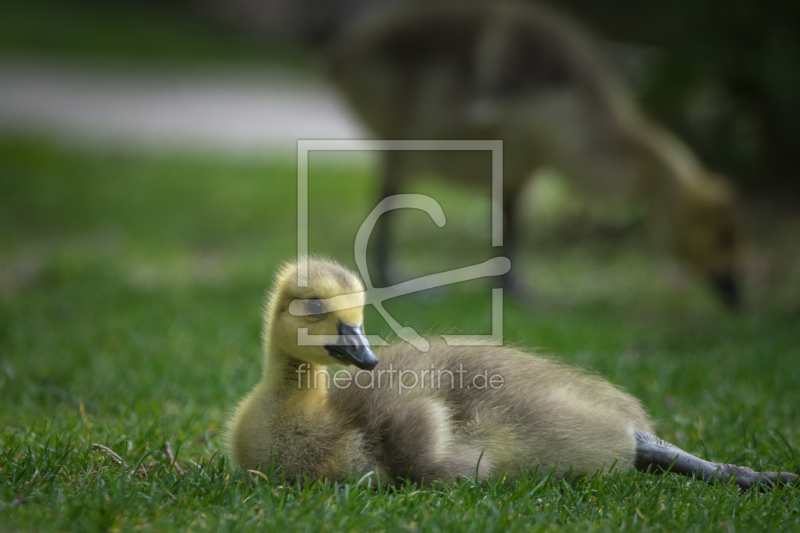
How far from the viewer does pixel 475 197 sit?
9.12m

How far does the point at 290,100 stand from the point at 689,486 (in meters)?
12.4

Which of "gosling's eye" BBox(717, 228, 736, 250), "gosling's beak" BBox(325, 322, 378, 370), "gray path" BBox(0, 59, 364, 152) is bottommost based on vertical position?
"gosling's beak" BBox(325, 322, 378, 370)

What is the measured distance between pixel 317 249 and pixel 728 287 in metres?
3.25

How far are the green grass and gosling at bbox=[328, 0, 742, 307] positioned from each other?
0.66 metres

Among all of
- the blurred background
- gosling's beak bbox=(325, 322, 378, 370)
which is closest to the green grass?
the blurred background

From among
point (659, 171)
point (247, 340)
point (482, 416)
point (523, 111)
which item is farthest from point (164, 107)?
point (482, 416)

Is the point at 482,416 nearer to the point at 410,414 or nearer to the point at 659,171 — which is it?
the point at 410,414

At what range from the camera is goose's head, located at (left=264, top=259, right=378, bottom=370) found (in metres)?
2.46

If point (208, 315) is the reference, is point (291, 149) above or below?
above

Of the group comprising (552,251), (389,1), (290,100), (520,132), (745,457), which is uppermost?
(389,1)

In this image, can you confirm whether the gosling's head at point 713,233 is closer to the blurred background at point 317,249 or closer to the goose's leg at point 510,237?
the blurred background at point 317,249

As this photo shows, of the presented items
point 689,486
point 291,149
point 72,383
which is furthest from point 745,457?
point 291,149

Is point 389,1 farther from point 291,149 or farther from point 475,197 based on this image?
point 475,197

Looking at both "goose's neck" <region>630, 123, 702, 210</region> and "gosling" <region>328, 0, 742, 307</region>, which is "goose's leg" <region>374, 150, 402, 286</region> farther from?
"goose's neck" <region>630, 123, 702, 210</region>
